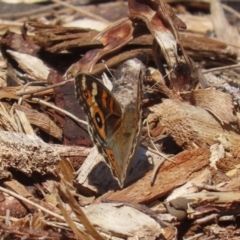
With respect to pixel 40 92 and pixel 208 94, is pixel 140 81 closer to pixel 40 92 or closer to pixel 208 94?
pixel 208 94

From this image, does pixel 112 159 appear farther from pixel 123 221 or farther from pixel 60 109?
pixel 60 109

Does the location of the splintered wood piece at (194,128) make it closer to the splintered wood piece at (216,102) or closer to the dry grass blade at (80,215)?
the splintered wood piece at (216,102)

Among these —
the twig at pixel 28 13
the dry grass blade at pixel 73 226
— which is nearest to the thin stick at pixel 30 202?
the dry grass blade at pixel 73 226

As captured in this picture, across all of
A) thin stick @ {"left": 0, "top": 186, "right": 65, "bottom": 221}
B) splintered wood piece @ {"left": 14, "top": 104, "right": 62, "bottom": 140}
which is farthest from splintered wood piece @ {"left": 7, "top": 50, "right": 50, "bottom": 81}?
thin stick @ {"left": 0, "top": 186, "right": 65, "bottom": 221}

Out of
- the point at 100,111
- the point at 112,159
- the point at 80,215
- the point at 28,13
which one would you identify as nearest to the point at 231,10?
the point at 28,13

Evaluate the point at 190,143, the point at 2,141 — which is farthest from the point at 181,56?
the point at 2,141

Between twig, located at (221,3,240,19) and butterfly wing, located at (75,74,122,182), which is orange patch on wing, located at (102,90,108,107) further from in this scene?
twig, located at (221,3,240,19)
